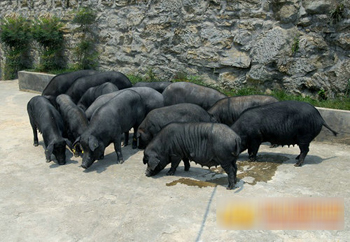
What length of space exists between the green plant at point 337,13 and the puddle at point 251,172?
3437mm

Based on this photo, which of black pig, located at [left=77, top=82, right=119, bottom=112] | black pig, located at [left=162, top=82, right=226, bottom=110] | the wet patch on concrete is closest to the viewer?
the wet patch on concrete

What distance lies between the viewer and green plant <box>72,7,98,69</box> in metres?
12.6

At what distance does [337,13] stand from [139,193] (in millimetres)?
5872

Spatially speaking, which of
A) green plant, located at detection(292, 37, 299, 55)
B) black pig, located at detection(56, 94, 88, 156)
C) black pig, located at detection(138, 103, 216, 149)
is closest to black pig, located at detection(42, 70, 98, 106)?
black pig, located at detection(56, 94, 88, 156)

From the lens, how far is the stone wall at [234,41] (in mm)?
8719

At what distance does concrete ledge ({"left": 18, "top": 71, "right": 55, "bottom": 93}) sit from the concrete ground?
17.5ft

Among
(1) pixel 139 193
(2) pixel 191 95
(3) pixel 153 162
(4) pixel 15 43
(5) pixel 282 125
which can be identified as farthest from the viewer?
(4) pixel 15 43

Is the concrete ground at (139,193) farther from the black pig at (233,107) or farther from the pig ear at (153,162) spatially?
the black pig at (233,107)

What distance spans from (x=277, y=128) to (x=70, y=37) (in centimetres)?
922

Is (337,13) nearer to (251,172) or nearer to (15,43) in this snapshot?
(251,172)

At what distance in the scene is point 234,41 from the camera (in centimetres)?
988

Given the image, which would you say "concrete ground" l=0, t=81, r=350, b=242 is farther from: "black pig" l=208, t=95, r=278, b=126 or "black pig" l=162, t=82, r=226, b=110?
"black pig" l=162, t=82, r=226, b=110

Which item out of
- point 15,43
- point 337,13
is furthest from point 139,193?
point 15,43

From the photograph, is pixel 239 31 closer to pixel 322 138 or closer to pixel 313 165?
pixel 322 138
